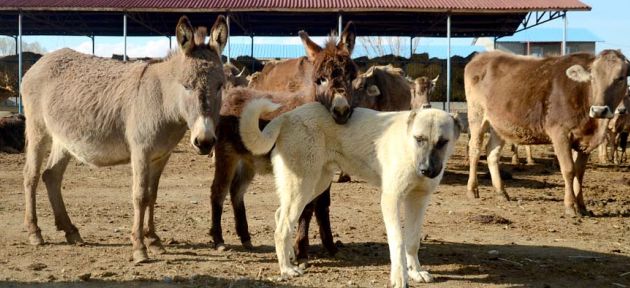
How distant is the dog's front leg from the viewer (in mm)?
5309

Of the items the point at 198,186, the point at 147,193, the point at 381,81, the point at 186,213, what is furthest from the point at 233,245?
the point at 381,81

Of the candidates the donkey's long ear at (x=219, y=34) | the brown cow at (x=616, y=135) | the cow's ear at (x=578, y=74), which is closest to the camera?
the donkey's long ear at (x=219, y=34)

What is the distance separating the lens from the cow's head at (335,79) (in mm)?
6051

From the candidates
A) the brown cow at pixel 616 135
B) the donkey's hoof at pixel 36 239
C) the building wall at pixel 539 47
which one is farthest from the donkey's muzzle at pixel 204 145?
the building wall at pixel 539 47

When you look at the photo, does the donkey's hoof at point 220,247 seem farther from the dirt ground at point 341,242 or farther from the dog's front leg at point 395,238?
the dog's front leg at point 395,238

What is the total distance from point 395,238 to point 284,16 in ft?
75.1

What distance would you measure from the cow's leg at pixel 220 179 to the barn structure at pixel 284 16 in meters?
15.6

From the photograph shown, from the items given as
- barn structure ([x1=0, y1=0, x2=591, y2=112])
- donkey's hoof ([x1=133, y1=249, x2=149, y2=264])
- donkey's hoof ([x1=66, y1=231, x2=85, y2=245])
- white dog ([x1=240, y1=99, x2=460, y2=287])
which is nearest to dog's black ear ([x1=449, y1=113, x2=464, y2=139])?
white dog ([x1=240, y1=99, x2=460, y2=287])

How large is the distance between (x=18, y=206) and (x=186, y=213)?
8.01 ft

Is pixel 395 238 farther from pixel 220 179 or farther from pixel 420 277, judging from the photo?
pixel 220 179

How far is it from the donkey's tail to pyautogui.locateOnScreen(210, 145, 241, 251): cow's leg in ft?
2.87

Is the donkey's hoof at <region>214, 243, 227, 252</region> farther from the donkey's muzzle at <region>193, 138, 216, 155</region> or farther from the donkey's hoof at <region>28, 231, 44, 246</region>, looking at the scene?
the donkey's hoof at <region>28, 231, 44, 246</region>

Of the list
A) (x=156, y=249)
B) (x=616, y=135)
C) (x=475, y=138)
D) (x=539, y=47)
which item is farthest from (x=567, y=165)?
(x=539, y=47)

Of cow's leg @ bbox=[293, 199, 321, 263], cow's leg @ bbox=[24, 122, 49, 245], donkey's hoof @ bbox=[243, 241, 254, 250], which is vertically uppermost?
cow's leg @ bbox=[24, 122, 49, 245]
